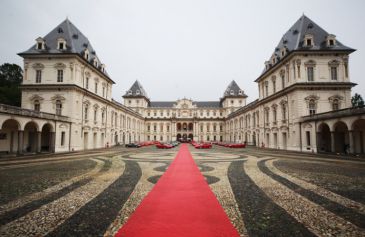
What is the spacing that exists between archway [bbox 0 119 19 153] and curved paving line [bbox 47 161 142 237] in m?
25.7

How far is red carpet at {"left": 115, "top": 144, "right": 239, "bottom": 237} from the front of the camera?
420 cm

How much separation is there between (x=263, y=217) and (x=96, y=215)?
4.45m

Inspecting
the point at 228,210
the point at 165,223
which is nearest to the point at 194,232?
the point at 165,223

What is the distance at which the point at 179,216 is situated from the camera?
5.05m

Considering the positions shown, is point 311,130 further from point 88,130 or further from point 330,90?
point 88,130

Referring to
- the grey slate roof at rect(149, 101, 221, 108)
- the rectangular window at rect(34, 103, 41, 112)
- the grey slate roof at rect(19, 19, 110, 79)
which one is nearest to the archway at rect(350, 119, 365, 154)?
the grey slate roof at rect(19, 19, 110, 79)

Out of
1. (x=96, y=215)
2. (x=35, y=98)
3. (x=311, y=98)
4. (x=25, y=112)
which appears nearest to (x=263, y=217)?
(x=96, y=215)

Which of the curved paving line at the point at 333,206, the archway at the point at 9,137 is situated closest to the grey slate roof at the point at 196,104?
the archway at the point at 9,137

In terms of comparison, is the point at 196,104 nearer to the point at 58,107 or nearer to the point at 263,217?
the point at 58,107

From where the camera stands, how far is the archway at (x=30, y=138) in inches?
1098

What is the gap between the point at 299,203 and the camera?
6.24 m

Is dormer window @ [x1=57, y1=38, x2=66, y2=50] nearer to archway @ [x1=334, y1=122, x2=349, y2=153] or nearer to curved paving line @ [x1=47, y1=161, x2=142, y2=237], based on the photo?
curved paving line @ [x1=47, y1=161, x2=142, y2=237]

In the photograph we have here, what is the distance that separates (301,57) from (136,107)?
66.9 m

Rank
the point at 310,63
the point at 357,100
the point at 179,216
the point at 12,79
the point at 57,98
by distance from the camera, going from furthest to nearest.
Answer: the point at 357,100 → the point at 12,79 → the point at 57,98 → the point at 310,63 → the point at 179,216
